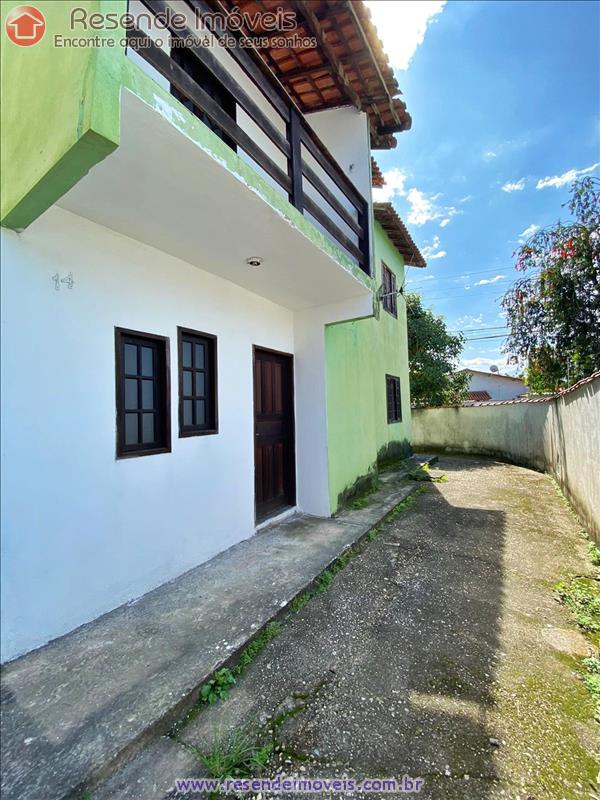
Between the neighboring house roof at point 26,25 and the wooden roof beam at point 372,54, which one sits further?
the wooden roof beam at point 372,54

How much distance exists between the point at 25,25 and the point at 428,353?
1345cm

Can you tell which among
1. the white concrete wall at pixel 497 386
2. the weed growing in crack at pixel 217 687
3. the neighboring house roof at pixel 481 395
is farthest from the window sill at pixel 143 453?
the white concrete wall at pixel 497 386

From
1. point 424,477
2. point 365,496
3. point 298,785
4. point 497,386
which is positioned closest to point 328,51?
point 298,785

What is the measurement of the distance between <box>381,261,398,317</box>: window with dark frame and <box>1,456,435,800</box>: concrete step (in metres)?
7.76

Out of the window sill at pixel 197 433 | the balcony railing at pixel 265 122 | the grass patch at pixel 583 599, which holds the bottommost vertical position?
the grass patch at pixel 583 599

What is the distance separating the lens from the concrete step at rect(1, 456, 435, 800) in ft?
5.17

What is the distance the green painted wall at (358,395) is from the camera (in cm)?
547

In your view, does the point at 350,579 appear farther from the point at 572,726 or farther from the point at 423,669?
the point at 572,726

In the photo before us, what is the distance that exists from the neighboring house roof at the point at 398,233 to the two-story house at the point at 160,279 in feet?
9.20

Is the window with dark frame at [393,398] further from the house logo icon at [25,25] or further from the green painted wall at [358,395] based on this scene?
the house logo icon at [25,25]

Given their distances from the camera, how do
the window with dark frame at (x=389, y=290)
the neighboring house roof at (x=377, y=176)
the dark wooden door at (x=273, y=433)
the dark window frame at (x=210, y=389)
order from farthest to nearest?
the window with dark frame at (x=389, y=290)
the neighboring house roof at (x=377, y=176)
the dark wooden door at (x=273, y=433)
the dark window frame at (x=210, y=389)

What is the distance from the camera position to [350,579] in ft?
11.6

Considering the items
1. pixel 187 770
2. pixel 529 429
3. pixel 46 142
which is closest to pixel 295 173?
pixel 46 142

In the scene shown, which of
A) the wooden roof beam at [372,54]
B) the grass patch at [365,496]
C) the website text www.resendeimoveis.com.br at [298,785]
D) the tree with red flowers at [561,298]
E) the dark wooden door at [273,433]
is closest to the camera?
the website text www.resendeimoveis.com.br at [298,785]
